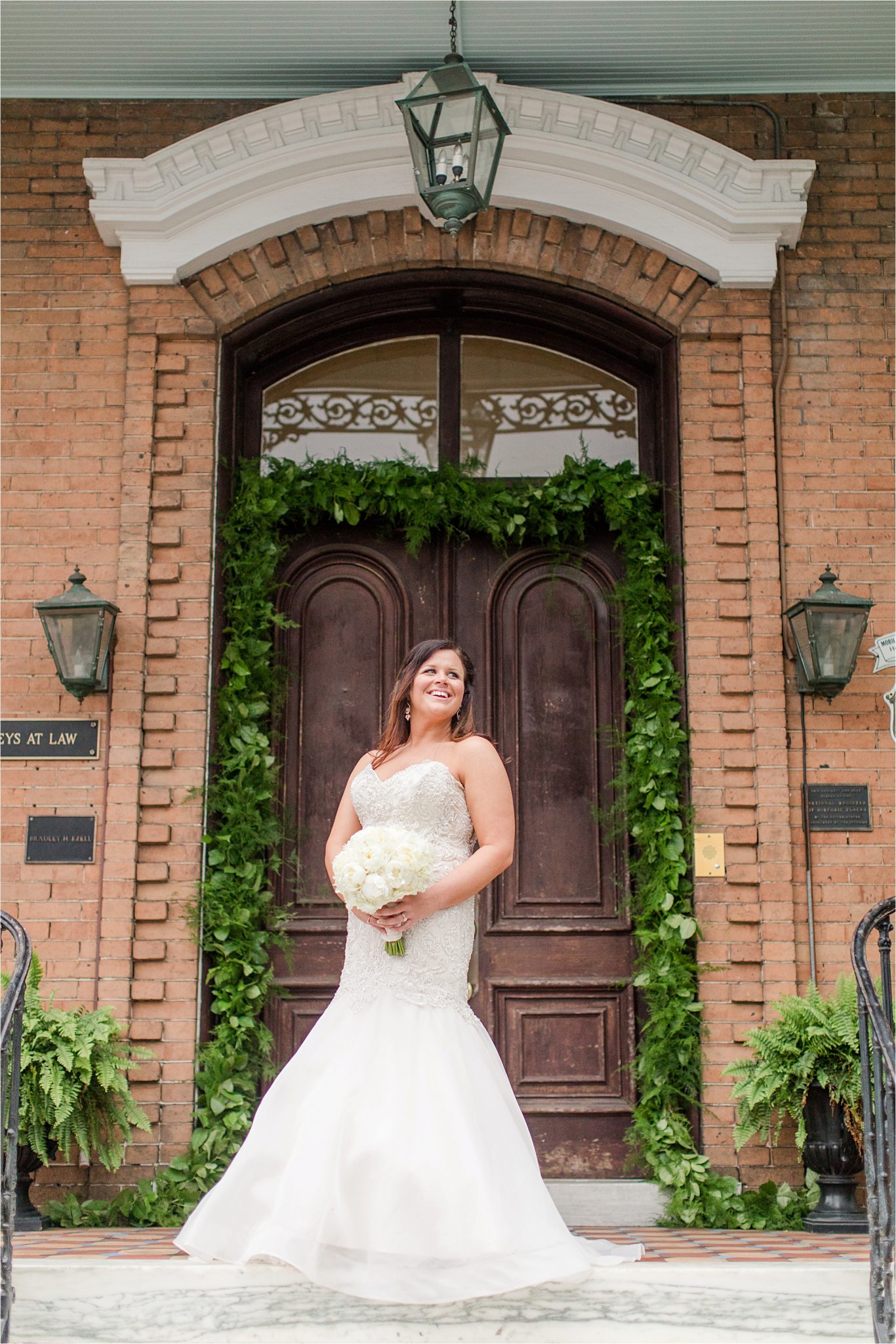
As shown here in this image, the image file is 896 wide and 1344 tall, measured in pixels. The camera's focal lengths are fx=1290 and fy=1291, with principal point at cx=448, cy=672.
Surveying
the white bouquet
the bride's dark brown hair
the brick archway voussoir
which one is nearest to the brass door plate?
the bride's dark brown hair

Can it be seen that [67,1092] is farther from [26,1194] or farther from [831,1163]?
[831,1163]

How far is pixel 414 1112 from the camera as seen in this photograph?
3.69m

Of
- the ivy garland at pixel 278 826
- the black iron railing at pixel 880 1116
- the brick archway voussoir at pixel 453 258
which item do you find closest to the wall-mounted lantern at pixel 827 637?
the ivy garland at pixel 278 826

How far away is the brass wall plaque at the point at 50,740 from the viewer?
571 centimetres

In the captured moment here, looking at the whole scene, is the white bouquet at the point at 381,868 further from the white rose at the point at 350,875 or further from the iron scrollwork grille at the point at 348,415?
the iron scrollwork grille at the point at 348,415

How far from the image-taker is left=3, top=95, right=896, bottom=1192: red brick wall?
5.54 metres

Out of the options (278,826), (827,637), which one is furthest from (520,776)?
(827,637)

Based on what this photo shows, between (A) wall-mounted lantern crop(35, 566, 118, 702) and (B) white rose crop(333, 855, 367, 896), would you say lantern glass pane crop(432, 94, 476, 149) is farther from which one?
(B) white rose crop(333, 855, 367, 896)

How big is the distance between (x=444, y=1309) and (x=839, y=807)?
3007 mm

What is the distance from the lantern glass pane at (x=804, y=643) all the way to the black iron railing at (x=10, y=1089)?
343cm

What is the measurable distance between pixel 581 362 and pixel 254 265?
5.55ft

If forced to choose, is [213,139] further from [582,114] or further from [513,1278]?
[513,1278]

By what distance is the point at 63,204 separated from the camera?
626 centimetres

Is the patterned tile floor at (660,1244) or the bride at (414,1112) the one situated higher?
the bride at (414,1112)
